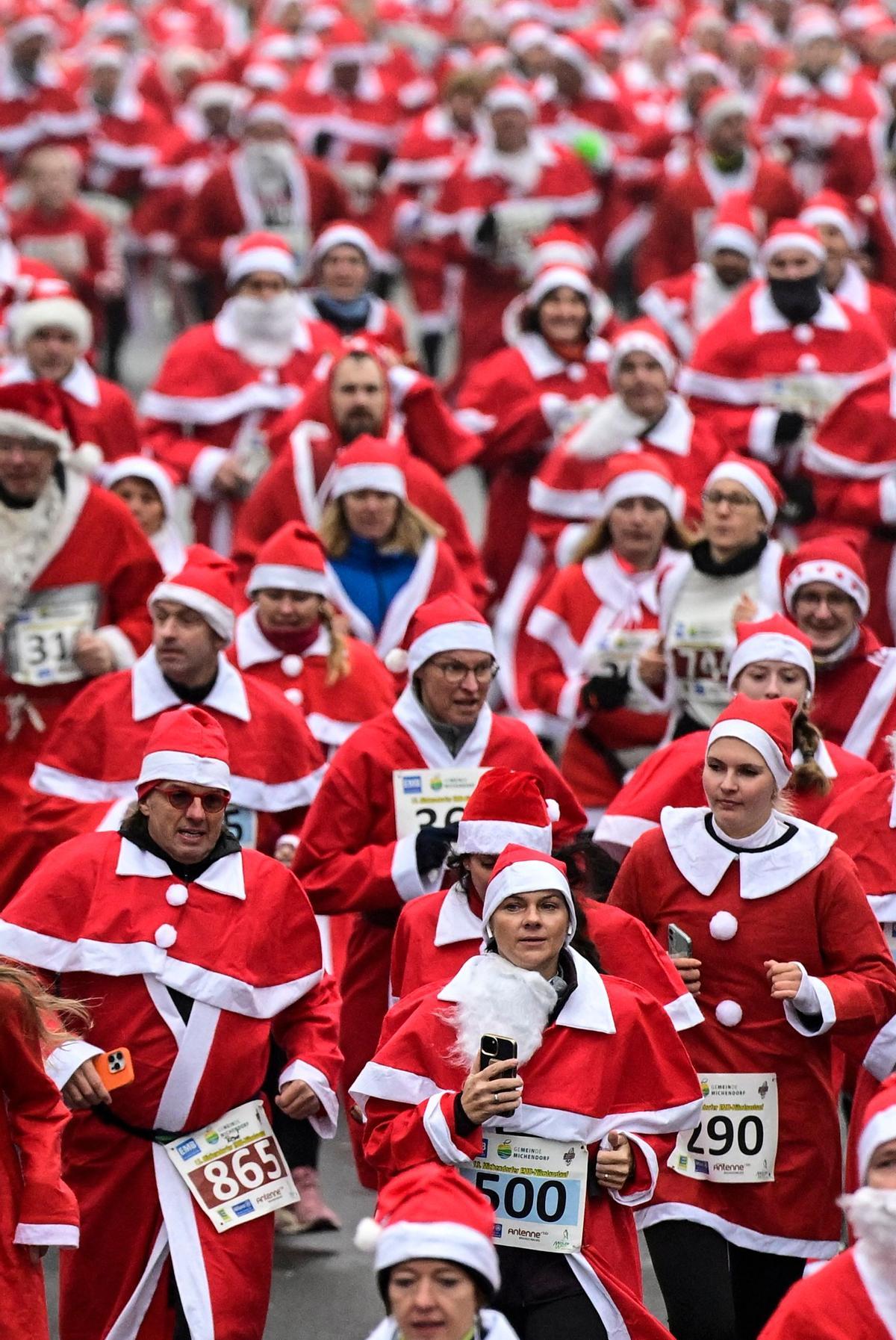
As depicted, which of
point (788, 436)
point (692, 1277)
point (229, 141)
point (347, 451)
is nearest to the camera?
point (692, 1277)

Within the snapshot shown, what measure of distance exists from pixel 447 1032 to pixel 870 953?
1.15 m

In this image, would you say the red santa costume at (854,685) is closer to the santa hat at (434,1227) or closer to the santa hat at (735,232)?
the santa hat at (434,1227)

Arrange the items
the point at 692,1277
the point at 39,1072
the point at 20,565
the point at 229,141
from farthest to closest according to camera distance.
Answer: the point at 229,141, the point at 20,565, the point at 692,1277, the point at 39,1072

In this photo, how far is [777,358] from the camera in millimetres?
12180

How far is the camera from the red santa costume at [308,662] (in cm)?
873

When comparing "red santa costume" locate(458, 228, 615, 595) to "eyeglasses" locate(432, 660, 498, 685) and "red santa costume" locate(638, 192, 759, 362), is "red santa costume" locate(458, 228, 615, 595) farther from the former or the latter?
"eyeglasses" locate(432, 660, 498, 685)

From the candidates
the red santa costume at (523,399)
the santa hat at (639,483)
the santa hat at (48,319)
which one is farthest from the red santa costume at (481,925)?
the red santa costume at (523,399)

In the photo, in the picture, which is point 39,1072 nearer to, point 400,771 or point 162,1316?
point 162,1316

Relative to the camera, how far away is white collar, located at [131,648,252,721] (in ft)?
25.8

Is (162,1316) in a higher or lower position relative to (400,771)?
lower

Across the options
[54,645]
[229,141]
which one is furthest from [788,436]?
[229,141]

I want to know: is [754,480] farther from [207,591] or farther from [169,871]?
[169,871]

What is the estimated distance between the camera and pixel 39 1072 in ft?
19.0

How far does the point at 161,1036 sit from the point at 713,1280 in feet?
4.57
